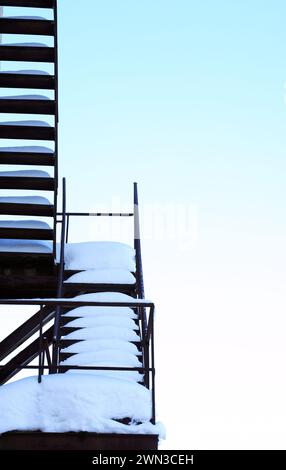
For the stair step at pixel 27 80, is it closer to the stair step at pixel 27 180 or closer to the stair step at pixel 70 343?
the stair step at pixel 27 180

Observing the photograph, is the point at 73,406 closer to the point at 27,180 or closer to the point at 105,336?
the point at 105,336

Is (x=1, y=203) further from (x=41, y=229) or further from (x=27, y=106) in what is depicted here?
(x=27, y=106)

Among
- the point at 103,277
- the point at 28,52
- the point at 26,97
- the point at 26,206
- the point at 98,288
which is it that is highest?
the point at 28,52

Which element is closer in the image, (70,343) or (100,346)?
(100,346)

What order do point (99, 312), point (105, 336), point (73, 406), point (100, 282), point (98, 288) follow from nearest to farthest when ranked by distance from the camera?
point (73, 406) < point (105, 336) < point (99, 312) < point (98, 288) < point (100, 282)

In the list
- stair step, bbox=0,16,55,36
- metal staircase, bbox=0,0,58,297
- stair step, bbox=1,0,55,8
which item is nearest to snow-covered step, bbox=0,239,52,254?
metal staircase, bbox=0,0,58,297

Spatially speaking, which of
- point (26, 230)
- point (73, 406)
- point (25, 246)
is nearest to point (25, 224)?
point (26, 230)

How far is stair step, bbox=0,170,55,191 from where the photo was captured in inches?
375

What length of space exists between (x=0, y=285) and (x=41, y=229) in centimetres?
98

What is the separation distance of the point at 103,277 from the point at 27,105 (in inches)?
93.9

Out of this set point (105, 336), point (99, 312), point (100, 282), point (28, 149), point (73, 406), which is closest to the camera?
point (73, 406)

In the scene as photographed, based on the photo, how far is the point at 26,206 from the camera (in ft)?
31.4

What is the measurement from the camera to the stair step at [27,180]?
9516mm
